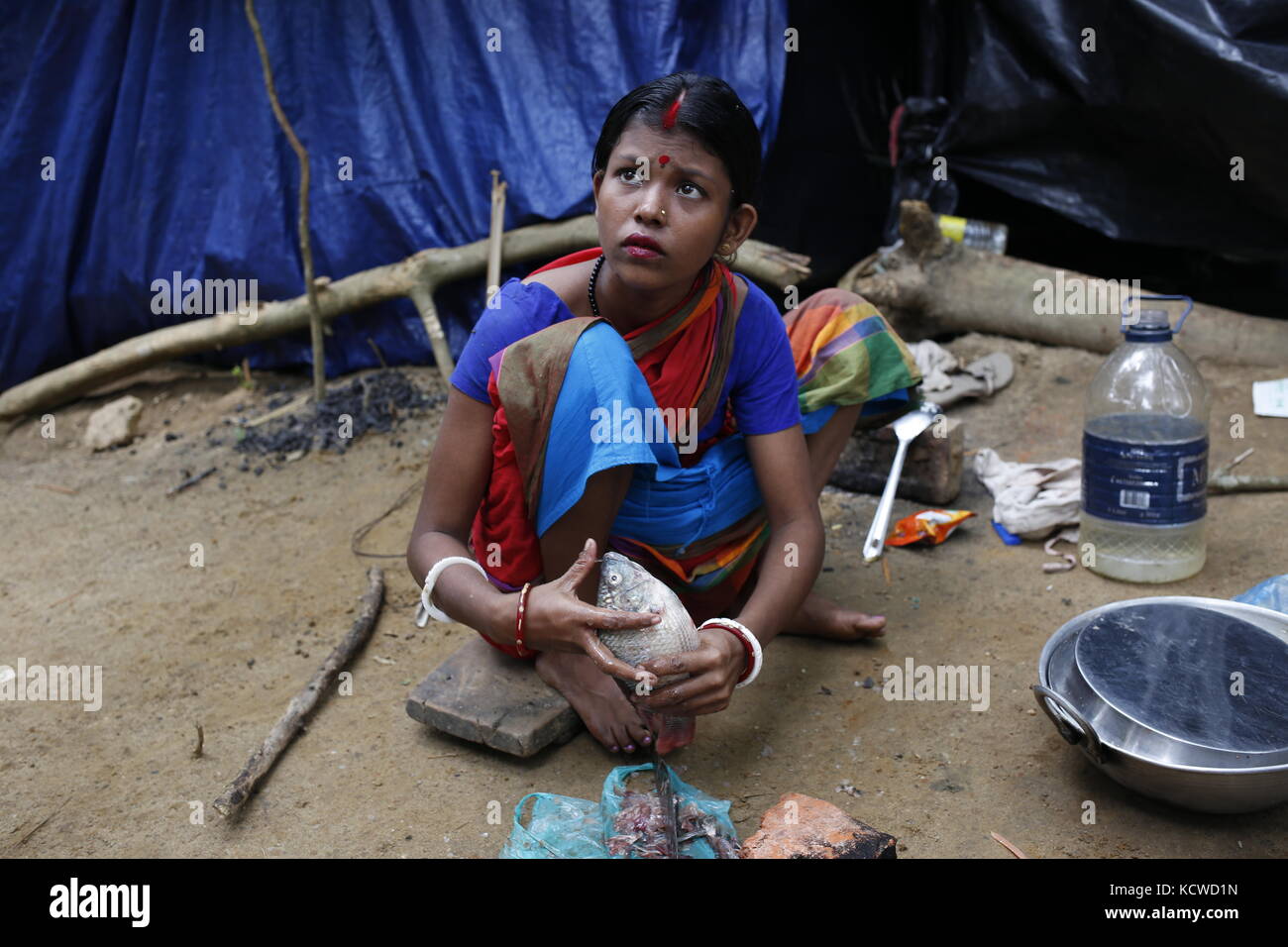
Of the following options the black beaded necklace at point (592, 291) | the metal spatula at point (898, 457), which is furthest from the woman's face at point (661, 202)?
the metal spatula at point (898, 457)

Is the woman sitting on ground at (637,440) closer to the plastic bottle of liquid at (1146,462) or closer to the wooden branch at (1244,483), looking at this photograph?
the plastic bottle of liquid at (1146,462)

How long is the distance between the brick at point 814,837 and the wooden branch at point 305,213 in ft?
10.6

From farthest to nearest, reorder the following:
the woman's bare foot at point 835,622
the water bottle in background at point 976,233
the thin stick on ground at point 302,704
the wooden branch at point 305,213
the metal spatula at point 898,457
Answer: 1. the water bottle in background at point 976,233
2. the wooden branch at point 305,213
3. the metal spatula at point 898,457
4. the woman's bare foot at point 835,622
5. the thin stick on ground at point 302,704

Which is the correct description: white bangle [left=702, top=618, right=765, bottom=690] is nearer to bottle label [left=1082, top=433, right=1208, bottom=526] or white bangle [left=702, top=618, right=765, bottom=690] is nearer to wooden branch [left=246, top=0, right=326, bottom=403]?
bottle label [left=1082, top=433, right=1208, bottom=526]

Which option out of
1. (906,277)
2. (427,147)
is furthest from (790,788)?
(427,147)

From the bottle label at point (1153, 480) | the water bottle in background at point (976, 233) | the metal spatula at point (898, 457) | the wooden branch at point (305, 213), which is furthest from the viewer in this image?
the water bottle in background at point (976, 233)

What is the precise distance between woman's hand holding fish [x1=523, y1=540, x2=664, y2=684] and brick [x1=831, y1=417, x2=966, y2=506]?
172cm

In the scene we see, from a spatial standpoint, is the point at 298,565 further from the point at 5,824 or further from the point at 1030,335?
the point at 1030,335

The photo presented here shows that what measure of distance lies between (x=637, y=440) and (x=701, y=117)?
1.97ft

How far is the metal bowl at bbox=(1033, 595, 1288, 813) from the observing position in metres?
1.84

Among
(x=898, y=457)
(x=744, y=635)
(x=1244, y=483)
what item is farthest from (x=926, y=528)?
(x=744, y=635)

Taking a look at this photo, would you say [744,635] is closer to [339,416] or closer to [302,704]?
[302,704]

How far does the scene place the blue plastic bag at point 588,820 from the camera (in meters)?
1.90

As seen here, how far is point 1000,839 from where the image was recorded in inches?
77.5
